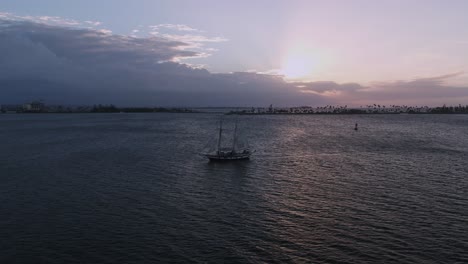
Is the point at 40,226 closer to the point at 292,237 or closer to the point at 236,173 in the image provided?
the point at 292,237

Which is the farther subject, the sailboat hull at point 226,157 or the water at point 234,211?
the sailboat hull at point 226,157

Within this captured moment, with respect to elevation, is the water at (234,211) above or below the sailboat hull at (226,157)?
below

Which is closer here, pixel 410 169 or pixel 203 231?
pixel 203 231

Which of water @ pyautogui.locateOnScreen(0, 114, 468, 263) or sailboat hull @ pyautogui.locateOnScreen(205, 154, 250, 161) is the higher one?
sailboat hull @ pyautogui.locateOnScreen(205, 154, 250, 161)

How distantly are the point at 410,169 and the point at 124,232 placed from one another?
35.1 metres

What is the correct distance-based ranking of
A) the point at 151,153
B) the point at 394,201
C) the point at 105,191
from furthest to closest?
1. the point at 151,153
2. the point at 105,191
3. the point at 394,201

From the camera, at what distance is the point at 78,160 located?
55.2 metres

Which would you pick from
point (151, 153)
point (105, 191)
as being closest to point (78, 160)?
point (151, 153)

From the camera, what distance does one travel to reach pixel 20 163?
2076 inches

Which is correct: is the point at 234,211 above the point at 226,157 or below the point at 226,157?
below

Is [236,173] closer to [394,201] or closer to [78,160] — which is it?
[394,201]

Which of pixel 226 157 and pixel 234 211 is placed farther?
pixel 226 157

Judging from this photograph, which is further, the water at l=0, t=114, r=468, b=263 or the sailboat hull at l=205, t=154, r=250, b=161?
the sailboat hull at l=205, t=154, r=250, b=161

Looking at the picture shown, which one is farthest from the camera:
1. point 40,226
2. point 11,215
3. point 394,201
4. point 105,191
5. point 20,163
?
point 20,163
